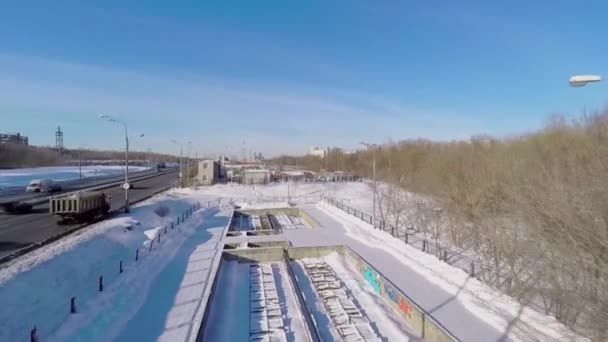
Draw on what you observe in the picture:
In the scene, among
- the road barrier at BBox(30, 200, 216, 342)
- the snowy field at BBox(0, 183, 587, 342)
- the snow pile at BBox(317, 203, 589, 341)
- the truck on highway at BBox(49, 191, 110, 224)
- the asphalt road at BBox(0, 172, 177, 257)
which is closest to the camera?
the road barrier at BBox(30, 200, 216, 342)

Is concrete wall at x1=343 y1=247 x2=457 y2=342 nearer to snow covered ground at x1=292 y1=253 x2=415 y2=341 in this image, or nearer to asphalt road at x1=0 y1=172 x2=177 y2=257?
snow covered ground at x1=292 y1=253 x2=415 y2=341


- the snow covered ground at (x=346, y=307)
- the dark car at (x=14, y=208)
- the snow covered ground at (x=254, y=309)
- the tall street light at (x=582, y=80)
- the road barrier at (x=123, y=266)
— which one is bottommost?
the snow covered ground at (x=254, y=309)

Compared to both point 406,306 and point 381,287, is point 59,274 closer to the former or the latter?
point 381,287

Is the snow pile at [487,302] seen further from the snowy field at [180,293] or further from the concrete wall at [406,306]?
the concrete wall at [406,306]

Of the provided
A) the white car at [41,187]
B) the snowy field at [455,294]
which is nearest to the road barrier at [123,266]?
the snowy field at [455,294]

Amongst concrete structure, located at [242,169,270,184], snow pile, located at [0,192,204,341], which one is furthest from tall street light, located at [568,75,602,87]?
concrete structure, located at [242,169,270,184]
